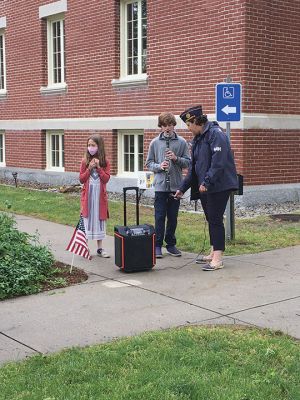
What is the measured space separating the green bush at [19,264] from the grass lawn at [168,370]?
198 centimetres

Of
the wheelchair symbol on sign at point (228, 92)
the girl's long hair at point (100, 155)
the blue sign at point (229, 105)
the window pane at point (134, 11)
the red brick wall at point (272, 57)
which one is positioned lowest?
the girl's long hair at point (100, 155)

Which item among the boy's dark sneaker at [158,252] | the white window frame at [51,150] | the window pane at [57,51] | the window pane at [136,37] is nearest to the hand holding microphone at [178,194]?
the boy's dark sneaker at [158,252]

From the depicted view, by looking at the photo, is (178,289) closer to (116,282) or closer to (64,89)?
(116,282)

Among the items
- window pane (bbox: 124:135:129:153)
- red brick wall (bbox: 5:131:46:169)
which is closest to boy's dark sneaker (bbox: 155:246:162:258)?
window pane (bbox: 124:135:129:153)

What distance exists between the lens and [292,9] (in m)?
12.4

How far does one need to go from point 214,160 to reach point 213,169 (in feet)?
0.34

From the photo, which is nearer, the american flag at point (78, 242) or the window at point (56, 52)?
the american flag at point (78, 242)

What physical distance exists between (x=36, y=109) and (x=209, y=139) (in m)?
11.9

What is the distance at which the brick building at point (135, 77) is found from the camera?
1202 cm

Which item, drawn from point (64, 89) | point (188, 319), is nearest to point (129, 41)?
point (64, 89)

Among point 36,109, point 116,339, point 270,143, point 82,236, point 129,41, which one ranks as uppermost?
point 129,41

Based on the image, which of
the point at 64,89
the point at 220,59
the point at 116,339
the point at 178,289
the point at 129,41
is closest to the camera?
the point at 116,339

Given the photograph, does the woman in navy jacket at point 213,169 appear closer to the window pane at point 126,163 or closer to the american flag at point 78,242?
the american flag at point 78,242

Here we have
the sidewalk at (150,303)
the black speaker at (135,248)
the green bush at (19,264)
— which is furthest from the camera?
the black speaker at (135,248)
